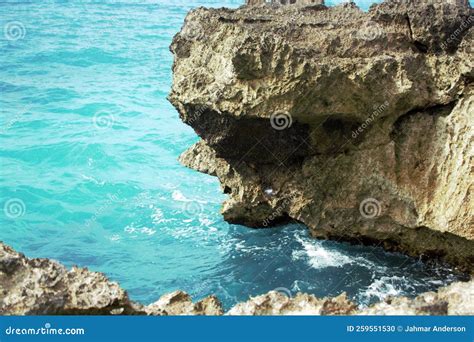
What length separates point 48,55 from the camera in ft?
91.3

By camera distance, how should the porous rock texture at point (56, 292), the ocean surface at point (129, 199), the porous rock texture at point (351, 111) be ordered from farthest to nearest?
the ocean surface at point (129, 199) → the porous rock texture at point (351, 111) → the porous rock texture at point (56, 292)

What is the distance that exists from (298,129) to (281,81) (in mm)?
1156

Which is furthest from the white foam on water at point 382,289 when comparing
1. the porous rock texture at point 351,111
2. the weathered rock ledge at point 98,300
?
the weathered rock ledge at point 98,300

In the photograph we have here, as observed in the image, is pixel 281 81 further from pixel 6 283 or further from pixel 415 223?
pixel 6 283

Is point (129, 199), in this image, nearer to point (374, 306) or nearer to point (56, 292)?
point (56, 292)

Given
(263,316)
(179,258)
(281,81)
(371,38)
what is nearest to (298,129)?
(281,81)

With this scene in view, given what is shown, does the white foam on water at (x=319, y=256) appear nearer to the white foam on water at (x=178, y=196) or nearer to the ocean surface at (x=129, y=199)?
the ocean surface at (x=129, y=199)

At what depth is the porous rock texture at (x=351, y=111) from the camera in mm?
8320

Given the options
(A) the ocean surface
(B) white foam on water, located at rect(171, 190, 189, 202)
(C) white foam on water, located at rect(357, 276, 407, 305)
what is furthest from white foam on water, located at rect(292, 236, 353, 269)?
(B) white foam on water, located at rect(171, 190, 189, 202)

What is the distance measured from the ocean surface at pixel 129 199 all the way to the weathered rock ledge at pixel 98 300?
4306mm

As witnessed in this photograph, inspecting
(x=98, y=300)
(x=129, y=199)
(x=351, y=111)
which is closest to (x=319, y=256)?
(x=351, y=111)

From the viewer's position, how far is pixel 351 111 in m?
8.68

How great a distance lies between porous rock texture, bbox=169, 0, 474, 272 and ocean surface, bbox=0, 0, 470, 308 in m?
0.87

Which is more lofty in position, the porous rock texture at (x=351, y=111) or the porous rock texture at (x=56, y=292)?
the porous rock texture at (x=351, y=111)
